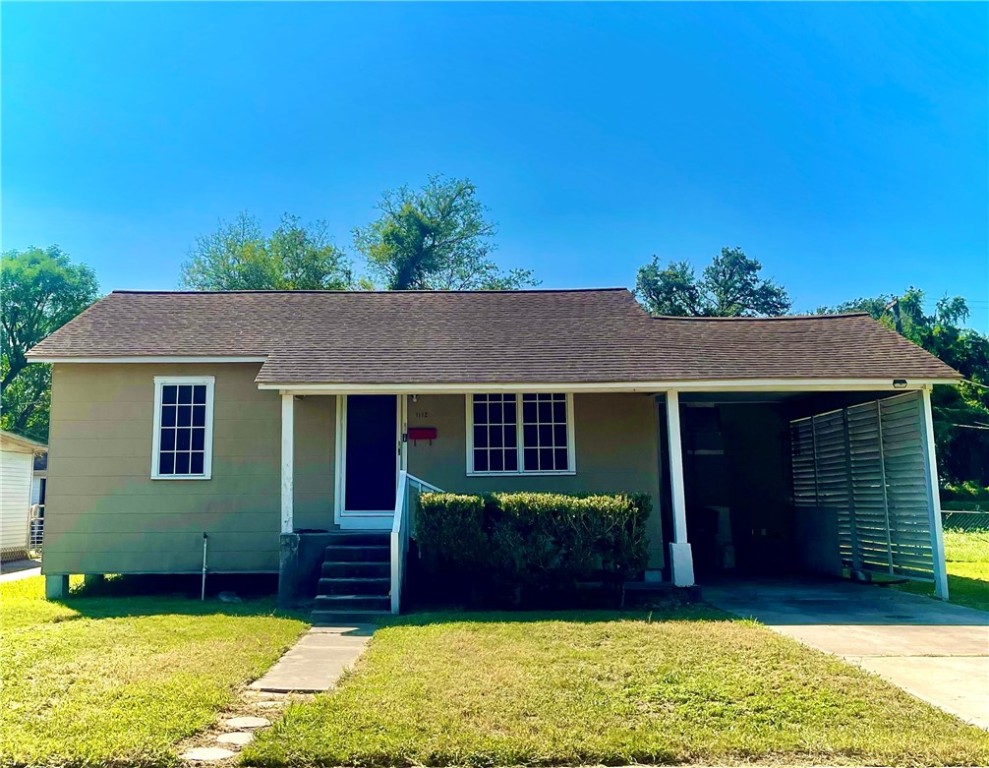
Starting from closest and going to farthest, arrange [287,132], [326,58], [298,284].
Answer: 1. [326,58]
2. [287,132]
3. [298,284]

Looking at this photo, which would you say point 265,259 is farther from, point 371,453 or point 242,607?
point 242,607

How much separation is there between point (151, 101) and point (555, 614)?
1354cm

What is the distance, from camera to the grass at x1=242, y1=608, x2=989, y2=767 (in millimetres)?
4027

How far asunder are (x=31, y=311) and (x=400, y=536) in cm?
3490

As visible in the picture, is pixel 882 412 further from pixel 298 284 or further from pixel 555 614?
pixel 298 284

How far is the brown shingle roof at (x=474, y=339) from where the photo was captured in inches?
395

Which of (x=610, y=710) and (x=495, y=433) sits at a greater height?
(x=495, y=433)

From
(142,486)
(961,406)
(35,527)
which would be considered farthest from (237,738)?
(961,406)

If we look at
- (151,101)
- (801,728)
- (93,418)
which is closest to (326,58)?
(151,101)

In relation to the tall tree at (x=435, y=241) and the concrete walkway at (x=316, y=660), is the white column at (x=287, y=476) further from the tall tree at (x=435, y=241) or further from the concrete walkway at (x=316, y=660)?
the tall tree at (x=435, y=241)

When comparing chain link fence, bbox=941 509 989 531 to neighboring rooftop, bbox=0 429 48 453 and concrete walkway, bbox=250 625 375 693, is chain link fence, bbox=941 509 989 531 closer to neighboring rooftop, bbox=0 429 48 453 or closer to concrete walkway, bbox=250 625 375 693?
concrete walkway, bbox=250 625 375 693

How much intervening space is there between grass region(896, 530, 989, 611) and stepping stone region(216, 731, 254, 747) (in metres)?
8.83

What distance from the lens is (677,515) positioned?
32.1ft

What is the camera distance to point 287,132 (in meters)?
18.1
